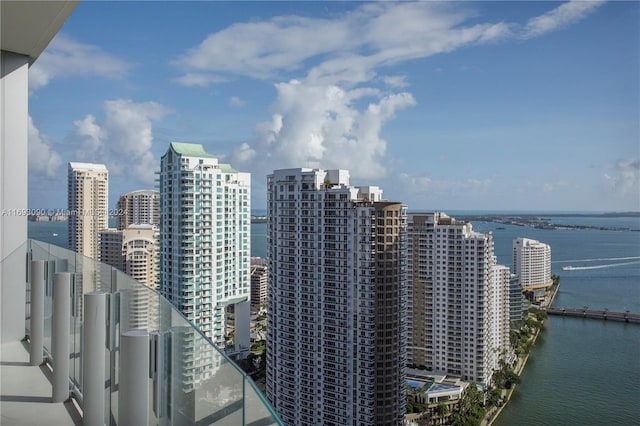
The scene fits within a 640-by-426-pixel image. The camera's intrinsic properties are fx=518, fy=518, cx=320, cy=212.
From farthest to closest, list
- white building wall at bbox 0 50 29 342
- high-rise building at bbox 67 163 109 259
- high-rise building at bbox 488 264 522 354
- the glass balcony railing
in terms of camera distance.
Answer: high-rise building at bbox 67 163 109 259, high-rise building at bbox 488 264 522 354, white building wall at bbox 0 50 29 342, the glass balcony railing

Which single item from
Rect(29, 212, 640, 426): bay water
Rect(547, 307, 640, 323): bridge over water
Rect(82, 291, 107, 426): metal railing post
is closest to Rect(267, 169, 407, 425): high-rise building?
Rect(29, 212, 640, 426): bay water

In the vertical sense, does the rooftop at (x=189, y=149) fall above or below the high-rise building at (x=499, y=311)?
above

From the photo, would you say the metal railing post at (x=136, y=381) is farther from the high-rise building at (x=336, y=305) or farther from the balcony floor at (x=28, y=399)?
the high-rise building at (x=336, y=305)

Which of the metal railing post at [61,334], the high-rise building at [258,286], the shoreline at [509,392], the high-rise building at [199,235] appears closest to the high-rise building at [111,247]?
the high-rise building at [199,235]

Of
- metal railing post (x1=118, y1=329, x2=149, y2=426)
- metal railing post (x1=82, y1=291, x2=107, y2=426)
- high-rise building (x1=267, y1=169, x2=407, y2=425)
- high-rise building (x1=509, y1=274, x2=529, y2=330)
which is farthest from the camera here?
high-rise building (x1=509, y1=274, x2=529, y2=330)

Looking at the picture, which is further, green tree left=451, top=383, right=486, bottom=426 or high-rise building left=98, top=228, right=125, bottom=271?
high-rise building left=98, top=228, right=125, bottom=271

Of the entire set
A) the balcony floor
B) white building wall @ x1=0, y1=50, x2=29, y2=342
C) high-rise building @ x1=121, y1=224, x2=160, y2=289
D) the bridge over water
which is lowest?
the bridge over water

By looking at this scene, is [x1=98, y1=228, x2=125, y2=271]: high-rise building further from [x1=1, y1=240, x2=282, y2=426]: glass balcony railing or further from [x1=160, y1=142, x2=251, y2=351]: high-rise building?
[x1=1, y1=240, x2=282, y2=426]: glass balcony railing

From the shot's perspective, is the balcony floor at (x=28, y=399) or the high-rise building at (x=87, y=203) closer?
the balcony floor at (x=28, y=399)

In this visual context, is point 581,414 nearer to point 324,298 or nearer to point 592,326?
point 324,298
